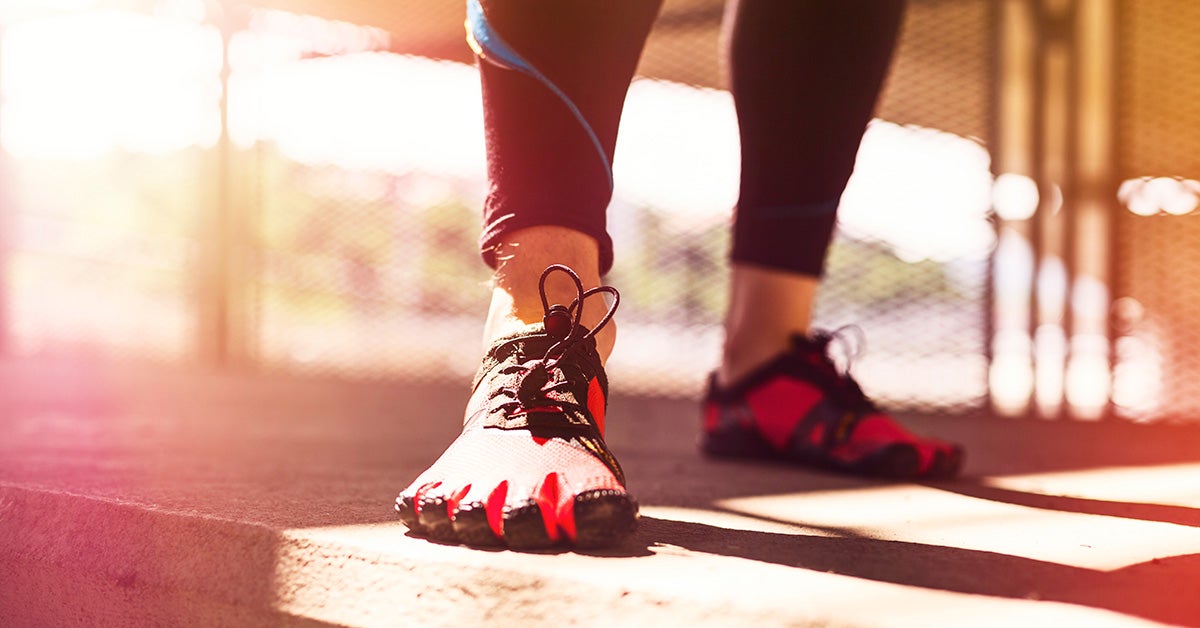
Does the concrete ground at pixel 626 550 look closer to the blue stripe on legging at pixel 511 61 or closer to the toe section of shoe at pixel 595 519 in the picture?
the toe section of shoe at pixel 595 519

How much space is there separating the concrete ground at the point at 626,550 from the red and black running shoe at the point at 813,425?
0.04 metres

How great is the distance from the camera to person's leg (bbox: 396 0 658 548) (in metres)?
0.66

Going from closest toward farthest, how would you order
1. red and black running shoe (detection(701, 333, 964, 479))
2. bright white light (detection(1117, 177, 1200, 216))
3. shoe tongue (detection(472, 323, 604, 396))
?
shoe tongue (detection(472, 323, 604, 396)) → red and black running shoe (detection(701, 333, 964, 479)) → bright white light (detection(1117, 177, 1200, 216))

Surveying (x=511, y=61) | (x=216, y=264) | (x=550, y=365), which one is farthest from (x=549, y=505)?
(x=216, y=264)

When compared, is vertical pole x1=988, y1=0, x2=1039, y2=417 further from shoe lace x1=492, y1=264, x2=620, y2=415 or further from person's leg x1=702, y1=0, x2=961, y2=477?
shoe lace x1=492, y1=264, x2=620, y2=415

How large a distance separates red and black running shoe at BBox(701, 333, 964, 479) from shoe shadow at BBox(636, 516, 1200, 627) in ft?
1.31

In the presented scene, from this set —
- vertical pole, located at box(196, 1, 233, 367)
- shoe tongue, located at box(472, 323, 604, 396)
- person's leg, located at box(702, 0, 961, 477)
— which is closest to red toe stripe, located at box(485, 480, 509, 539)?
shoe tongue, located at box(472, 323, 604, 396)

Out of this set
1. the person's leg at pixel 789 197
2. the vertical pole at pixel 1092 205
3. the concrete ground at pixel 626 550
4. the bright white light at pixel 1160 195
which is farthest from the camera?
the vertical pole at pixel 1092 205

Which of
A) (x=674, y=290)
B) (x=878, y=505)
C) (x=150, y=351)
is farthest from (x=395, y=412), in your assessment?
(x=150, y=351)

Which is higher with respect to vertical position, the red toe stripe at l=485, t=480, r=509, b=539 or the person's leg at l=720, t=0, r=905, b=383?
the person's leg at l=720, t=0, r=905, b=383

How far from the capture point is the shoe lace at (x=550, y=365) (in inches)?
26.4

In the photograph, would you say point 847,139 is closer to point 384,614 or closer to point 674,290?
point 384,614

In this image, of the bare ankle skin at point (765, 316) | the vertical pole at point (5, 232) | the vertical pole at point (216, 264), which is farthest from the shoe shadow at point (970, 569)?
the vertical pole at point (5, 232)

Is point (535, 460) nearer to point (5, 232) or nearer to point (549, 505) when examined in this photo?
point (549, 505)
